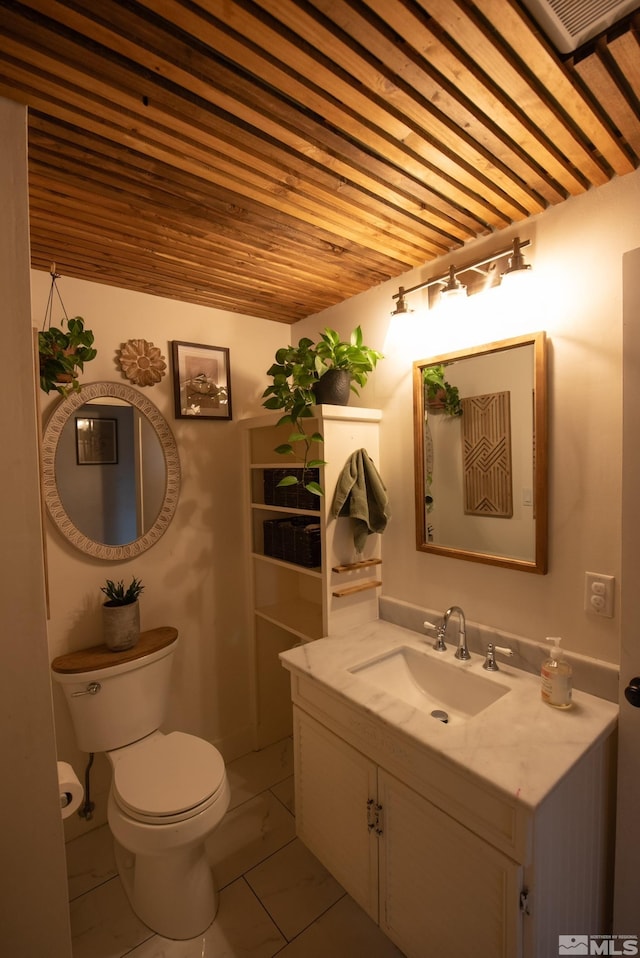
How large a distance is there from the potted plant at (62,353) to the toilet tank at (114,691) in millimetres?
1055

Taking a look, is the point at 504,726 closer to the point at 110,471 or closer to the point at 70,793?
the point at 70,793

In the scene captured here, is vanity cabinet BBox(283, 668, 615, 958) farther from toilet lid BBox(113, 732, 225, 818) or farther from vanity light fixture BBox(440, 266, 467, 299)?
vanity light fixture BBox(440, 266, 467, 299)

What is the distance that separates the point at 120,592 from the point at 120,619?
12 cm

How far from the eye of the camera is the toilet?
4.52 ft

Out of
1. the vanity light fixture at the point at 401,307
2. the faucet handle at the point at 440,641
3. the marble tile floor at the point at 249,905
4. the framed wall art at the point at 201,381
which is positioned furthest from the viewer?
the framed wall art at the point at 201,381

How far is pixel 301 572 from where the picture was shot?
210 cm

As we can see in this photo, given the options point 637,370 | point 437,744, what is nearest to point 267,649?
point 437,744

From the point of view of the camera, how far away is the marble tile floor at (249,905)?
54.1 inches

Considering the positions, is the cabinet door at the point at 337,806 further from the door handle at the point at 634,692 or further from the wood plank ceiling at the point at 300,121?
the wood plank ceiling at the point at 300,121

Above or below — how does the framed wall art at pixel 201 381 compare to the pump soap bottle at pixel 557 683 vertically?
above

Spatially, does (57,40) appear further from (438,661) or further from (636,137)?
(438,661)

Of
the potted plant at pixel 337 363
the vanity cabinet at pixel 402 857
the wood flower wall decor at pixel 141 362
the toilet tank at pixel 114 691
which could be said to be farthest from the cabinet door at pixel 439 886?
the wood flower wall decor at pixel 141 362

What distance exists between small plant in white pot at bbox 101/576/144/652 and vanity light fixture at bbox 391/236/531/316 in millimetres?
1651

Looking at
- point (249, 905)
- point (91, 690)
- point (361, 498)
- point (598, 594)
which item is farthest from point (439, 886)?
point (91, 690)
